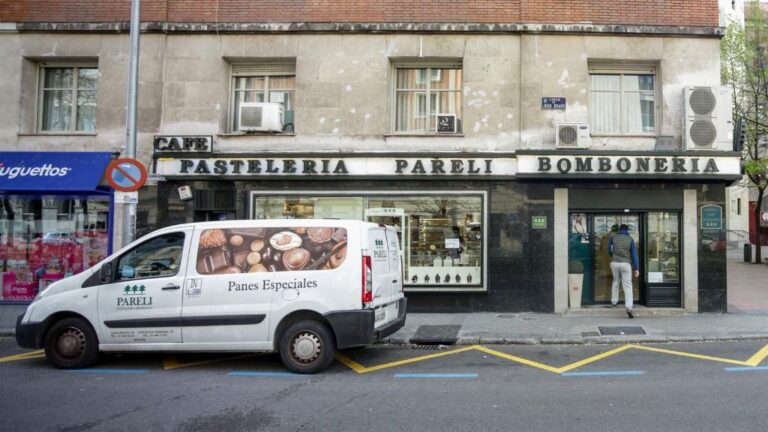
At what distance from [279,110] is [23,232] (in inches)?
252

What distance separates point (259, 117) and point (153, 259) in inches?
205

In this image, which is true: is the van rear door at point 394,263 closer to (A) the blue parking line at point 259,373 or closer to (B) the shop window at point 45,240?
(A) the blue parking line at point 259,373

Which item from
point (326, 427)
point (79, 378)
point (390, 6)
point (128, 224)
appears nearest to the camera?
point (326, 427)

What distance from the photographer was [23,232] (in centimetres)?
1185

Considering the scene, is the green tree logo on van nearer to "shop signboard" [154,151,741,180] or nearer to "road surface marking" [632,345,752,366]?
"shop signboard" [154,151,741,180]

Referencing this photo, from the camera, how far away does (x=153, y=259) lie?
7.01 metres

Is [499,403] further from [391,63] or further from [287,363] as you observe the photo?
[391,63]

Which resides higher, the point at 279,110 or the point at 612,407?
the point at 279,110

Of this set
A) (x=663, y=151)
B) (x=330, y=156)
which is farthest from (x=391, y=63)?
(x=663, y=151)

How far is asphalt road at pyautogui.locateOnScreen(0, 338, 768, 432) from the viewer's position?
189 inches

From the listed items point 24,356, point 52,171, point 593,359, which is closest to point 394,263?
point 593,359

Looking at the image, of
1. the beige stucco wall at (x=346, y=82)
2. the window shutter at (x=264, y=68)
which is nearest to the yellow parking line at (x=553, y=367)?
the beige stucco wall at (x=346, y=82)

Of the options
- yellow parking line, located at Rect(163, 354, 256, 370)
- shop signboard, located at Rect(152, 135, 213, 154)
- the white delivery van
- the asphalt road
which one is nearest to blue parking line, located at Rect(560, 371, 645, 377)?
the asphalt road

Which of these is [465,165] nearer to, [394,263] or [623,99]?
[623,99]
